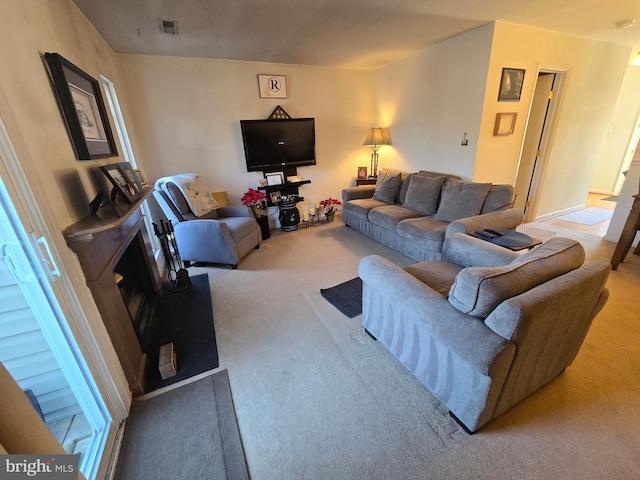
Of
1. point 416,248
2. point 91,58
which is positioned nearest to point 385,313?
point 416,248

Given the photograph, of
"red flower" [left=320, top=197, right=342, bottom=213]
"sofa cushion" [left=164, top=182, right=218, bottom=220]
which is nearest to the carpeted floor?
"red flower" [left=320, top=197, right=342, bottom=213]

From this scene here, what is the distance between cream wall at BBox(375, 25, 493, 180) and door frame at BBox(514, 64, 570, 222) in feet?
2.75

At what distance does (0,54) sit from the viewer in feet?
3.35

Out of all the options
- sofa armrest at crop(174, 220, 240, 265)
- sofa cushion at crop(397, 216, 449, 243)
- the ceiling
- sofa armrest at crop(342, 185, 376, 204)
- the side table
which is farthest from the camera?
the side table

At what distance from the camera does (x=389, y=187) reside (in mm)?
3883

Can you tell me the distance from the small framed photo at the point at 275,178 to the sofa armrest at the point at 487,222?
2.66 m

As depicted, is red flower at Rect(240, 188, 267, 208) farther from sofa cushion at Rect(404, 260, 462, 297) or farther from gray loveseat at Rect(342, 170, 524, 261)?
sofa cushion at Rect(404, 260, 462, 297)

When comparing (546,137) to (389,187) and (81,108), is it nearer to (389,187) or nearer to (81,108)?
(389,187)

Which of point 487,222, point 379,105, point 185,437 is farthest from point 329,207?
point 185,437

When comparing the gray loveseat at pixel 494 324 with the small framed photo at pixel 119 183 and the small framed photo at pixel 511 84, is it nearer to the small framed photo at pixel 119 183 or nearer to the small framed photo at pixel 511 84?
the small framed photo at pixel 119 183

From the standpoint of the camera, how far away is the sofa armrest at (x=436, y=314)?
1058mm

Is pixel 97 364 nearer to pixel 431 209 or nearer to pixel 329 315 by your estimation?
pixel 329 315

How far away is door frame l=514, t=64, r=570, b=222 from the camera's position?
3338mm

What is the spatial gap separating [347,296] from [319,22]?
8.36 feet
